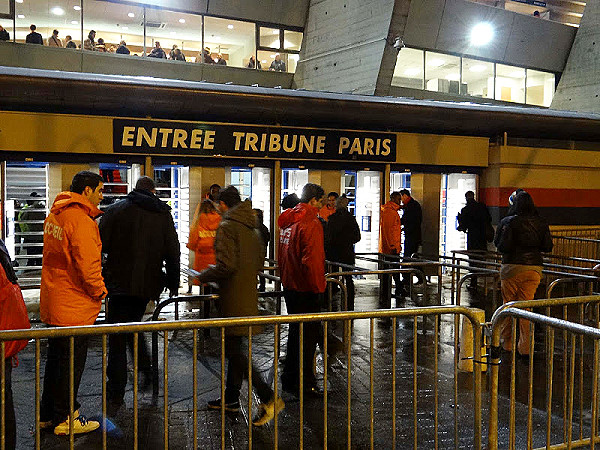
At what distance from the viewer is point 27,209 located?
1176cm

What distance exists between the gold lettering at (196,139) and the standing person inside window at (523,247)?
6.65 m

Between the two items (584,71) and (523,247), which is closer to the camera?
(523,247)

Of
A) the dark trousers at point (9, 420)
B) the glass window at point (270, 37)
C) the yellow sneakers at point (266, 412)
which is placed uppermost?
the glass window at point (270, 37)

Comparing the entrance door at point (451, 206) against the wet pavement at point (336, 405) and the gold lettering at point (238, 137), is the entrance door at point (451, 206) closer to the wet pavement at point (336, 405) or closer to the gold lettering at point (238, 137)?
the gold lettering at point (238, 137)

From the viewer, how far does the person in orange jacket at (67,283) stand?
4.89 meters

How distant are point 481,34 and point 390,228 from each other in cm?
1205

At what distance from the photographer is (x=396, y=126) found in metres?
14.1

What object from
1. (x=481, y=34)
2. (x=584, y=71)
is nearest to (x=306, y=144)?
(x=481, y=34)

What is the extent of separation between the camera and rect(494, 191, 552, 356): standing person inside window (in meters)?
7.39

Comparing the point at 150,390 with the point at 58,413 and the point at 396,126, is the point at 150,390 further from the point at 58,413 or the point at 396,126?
the point at 396,126

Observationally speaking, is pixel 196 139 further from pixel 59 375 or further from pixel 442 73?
pixel 442 73

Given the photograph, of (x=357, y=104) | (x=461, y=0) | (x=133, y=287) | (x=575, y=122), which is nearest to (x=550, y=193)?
(x=575, y=122)

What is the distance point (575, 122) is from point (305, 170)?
6.70 metres

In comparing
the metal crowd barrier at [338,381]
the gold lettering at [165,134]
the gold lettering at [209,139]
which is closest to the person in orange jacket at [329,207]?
the gold lettering at [209,139]
